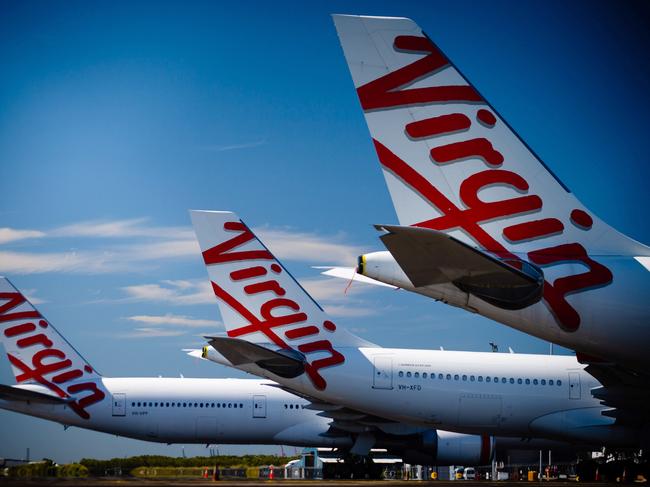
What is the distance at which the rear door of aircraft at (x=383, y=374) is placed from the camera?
2638cm

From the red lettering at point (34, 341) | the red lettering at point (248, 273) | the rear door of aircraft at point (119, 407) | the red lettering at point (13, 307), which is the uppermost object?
the red lettering at point (248, 273)

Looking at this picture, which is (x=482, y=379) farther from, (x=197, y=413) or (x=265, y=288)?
(x=197, y=413)

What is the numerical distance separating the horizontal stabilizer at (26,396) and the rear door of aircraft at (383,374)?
1587 cm

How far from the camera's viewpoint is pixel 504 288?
440 inches

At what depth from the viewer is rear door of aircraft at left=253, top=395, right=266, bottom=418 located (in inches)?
1364

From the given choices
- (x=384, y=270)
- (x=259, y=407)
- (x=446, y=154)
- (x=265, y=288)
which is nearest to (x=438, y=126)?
(x=446, y=154)

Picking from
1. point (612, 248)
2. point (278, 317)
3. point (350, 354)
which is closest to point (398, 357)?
point (350, 354)

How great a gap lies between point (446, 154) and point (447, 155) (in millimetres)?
21

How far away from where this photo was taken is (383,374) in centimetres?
2653

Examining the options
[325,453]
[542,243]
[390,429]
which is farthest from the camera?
[325,453]

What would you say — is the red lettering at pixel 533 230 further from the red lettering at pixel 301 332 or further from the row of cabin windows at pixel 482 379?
the red lettering at pixel 301 332

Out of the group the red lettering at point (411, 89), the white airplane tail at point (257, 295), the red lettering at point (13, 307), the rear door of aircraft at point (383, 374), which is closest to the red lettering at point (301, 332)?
the white airplane tail at point (257, 295)

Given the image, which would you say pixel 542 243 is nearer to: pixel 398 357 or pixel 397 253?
pixel 397 253

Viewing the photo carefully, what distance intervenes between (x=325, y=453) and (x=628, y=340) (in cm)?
2392
